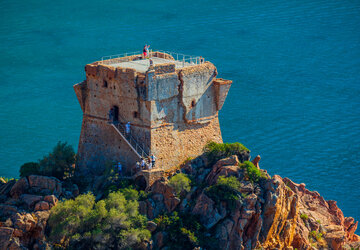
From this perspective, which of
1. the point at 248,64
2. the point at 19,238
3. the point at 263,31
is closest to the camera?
the point at 19,238

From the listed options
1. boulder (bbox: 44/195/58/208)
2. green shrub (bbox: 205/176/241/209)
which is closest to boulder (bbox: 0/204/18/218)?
boulder (bbox: 44/195/58/208)

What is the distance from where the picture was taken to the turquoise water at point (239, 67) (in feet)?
364

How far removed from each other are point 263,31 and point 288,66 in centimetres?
988

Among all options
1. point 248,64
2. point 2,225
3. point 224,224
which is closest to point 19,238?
point 2,225

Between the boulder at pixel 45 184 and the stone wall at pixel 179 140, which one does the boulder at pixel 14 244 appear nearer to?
the boulder at pixel 45 184

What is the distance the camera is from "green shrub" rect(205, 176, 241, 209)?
73250mm

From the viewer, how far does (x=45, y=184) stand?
2894 inches

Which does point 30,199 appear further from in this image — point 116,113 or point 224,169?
point 224,169

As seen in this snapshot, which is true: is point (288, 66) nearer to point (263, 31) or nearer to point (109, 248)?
point (263, 31)

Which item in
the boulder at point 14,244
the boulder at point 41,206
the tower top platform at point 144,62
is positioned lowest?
the boulder at point 14,244

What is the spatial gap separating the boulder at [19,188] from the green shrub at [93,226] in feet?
12.0

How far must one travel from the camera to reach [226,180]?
241 ft

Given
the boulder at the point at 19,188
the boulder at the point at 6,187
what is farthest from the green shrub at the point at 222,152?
the boulder at the point at 6,187

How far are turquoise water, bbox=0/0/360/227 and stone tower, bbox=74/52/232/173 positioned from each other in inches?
1129
